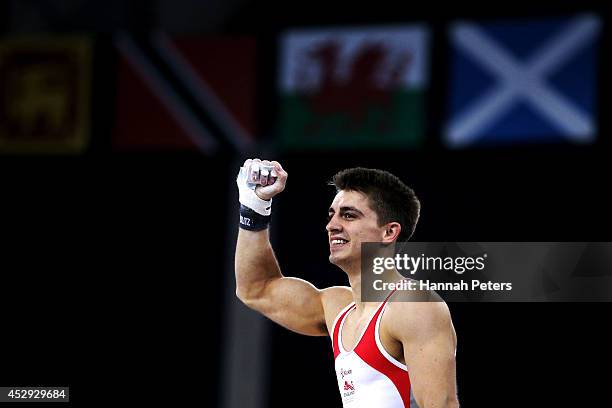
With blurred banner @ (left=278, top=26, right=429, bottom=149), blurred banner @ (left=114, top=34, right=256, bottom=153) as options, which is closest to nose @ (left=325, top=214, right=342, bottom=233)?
blurred banner @ (left=278, top=26, right=429, bottom=149)

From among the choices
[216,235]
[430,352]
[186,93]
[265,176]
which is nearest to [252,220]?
[265,176]

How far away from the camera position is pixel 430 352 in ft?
12.5

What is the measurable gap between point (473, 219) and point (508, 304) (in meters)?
0.76

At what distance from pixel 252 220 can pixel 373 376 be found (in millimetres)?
987

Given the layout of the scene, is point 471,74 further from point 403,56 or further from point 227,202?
point 227,202

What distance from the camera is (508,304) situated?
780 cm

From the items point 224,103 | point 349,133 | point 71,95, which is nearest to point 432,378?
point 349,133

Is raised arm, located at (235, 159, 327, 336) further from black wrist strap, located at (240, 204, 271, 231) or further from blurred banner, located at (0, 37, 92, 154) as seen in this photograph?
blurred banner, located at (0, 37, 92, 154)

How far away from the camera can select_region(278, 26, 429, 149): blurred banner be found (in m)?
7.60

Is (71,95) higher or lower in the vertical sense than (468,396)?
higher

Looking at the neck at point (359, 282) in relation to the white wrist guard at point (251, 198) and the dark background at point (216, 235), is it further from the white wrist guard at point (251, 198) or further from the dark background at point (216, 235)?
the dark background at point (216, 235)

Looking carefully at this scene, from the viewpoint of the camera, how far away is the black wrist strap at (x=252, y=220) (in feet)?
15.0

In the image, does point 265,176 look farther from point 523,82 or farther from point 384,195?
point 523,82

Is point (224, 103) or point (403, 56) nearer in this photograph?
point (403, 56)
